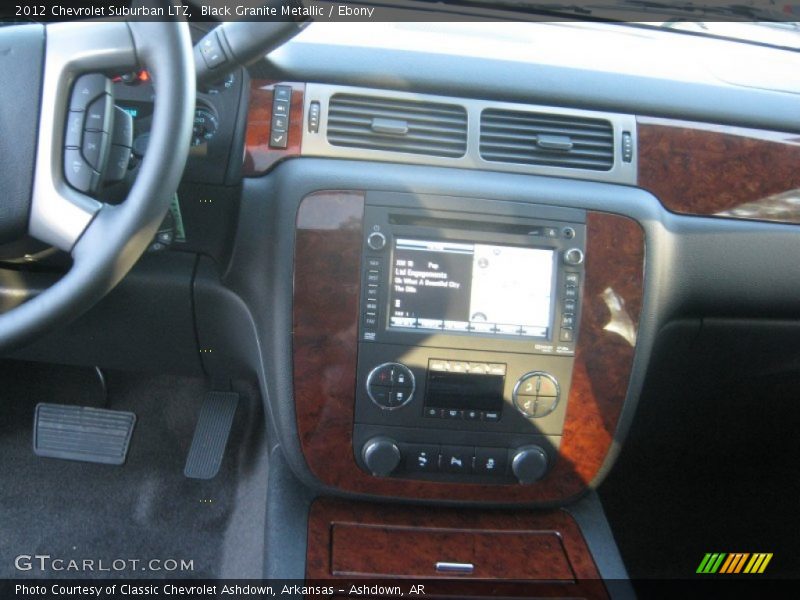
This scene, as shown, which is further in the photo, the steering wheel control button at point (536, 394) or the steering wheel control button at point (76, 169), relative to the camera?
the steering wheel control button at point (536, 394)

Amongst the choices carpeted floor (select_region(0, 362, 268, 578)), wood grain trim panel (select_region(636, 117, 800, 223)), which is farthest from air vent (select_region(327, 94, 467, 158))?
carpeted floor (select_region(0, 362, 268, 578))

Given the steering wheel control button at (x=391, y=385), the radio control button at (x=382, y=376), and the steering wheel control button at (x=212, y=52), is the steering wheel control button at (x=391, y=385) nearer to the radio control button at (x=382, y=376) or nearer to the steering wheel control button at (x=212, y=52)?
the radio control button at (x=382, y=376)

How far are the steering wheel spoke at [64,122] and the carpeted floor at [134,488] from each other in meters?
1.01

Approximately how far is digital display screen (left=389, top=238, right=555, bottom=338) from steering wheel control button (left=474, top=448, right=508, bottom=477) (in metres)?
0.25

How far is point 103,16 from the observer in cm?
124

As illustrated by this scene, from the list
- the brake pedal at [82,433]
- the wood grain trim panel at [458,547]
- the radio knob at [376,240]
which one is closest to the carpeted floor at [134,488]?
the brake pedal at [82,433]

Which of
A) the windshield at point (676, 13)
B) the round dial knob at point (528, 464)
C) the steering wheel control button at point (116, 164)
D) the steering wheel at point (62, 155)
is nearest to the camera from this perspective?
the steering wheel at point (62, 155)

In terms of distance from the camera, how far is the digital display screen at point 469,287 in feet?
5.08

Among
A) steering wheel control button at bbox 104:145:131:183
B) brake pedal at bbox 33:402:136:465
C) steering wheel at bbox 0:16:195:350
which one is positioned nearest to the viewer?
→ steering wheel at bbox 0:16:195:350

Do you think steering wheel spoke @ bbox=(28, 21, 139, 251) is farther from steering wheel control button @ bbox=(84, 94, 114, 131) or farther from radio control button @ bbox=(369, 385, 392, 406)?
radio control button @ bbox=(369, 385, 392, 406)

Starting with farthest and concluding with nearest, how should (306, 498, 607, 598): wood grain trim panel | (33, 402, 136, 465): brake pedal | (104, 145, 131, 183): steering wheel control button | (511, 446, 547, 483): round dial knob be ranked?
(33, 402, 136, 465): brake pedal, (511, 446, 547, 483): round dial knob, (306, 498, 607, 598): wood grain trim panel, (104, 145, 131, 183): steering wheel control button

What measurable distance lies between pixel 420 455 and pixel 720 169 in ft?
2.84

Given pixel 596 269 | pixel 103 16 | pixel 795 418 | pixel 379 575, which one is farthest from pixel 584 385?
pixel 103 16

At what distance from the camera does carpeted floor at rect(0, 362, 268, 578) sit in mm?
2082
